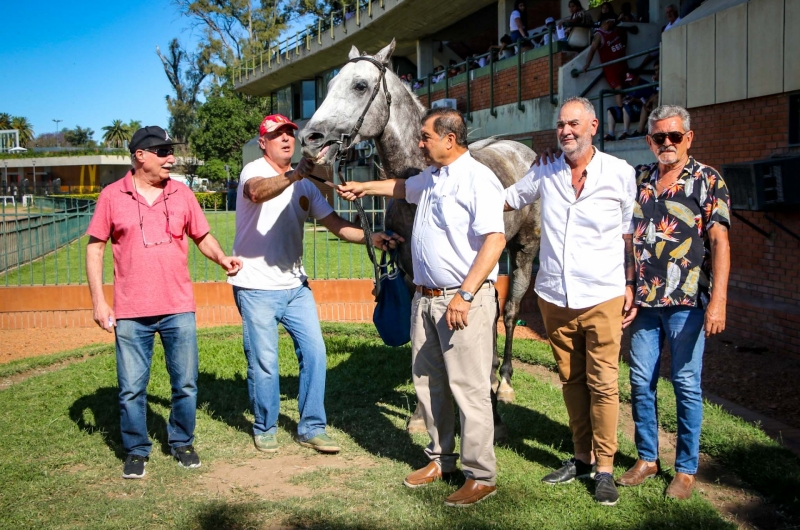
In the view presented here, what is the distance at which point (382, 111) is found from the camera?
486cm

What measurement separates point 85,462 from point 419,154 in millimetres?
3069

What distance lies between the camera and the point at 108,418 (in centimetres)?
584

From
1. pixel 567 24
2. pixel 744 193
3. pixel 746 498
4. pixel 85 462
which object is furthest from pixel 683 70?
pixel 85 462

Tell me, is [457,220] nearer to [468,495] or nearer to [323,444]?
[468,495]

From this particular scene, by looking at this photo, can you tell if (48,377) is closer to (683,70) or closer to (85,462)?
(85,462)

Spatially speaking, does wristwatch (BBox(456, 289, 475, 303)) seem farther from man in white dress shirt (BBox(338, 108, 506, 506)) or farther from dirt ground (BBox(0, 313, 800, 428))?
dirt ground (BBox(0, 313, 800, 428))

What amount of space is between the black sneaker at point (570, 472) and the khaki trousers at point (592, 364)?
20 cm

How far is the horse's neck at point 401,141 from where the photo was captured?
→ 4.98 meters

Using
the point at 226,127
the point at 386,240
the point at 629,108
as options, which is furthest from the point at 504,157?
the point at 226,127

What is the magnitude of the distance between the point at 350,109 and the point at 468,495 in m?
2.46

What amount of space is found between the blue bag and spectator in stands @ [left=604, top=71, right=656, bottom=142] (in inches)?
310

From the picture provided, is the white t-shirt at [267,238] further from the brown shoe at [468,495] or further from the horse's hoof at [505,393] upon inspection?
the horse's hoof at [505,393]

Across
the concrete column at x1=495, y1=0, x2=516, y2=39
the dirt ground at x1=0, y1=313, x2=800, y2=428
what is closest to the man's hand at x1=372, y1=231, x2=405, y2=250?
the dirt ground at x1=0, y1=313, x2=800, y2=428

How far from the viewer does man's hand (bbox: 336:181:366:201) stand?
437 centimetres
